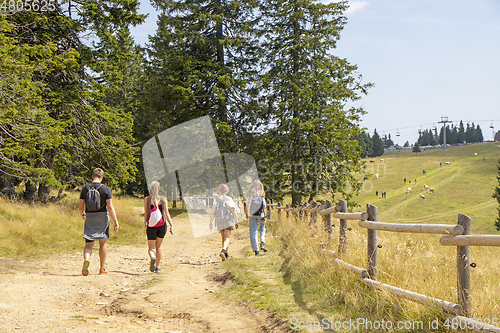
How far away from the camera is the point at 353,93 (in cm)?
2323

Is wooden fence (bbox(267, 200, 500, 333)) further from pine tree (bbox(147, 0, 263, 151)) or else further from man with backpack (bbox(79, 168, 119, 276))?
pine tree (bbox(147, 0, 263, 151))

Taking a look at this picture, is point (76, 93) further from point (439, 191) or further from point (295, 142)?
point (439, 191)

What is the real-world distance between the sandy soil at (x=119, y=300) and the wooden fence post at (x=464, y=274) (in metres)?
2.04

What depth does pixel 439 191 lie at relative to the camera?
85938 millimetres

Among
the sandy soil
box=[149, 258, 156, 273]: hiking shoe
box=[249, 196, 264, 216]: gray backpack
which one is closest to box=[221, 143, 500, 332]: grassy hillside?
the sandy soil

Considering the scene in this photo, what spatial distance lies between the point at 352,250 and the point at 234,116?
18796 millimetres

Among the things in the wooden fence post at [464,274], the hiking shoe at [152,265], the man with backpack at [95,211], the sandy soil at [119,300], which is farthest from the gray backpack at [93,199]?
the wooden fence post at [464,274]

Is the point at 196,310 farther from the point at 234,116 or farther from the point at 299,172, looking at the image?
the point at 234,116

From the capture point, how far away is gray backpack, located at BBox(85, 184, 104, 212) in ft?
24.6

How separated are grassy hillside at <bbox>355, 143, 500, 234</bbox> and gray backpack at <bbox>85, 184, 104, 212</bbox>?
1560 inches

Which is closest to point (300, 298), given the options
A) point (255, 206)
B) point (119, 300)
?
point (119, 300)

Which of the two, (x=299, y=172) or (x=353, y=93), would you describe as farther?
(x=353, y=93)

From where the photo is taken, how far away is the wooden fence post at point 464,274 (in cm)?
361

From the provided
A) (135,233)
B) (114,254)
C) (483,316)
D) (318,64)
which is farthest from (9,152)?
(318,64)
